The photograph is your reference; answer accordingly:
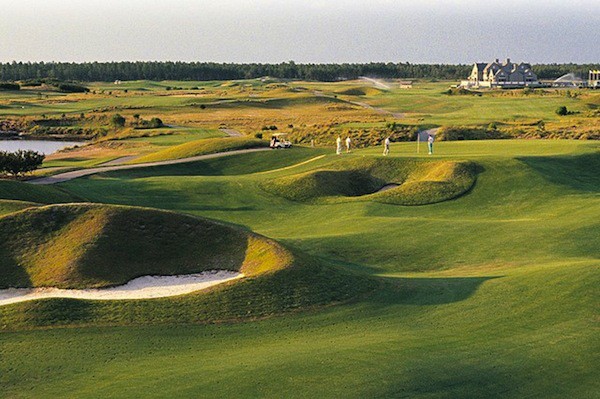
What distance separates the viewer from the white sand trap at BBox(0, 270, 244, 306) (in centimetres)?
2634

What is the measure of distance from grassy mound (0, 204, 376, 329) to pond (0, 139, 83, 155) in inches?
2789

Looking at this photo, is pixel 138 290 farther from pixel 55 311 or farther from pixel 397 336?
pixel 397 336

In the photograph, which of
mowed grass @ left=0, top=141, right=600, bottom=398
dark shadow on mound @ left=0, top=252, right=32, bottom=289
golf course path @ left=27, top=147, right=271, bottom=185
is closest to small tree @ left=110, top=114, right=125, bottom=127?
golf course path @ left=27, top=147, right=271, bottom=185

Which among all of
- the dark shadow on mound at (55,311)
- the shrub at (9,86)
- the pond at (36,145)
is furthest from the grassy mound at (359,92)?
the dark shadow on mound at (55,311)

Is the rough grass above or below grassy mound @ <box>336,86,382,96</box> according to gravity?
above

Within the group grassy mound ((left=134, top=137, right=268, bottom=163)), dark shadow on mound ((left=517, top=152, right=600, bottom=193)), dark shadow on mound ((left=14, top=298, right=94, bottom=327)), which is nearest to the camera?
dark shadow on mound ((left=14, top=298, right=94, bottom=327))

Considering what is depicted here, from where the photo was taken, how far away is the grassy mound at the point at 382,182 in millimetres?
50344

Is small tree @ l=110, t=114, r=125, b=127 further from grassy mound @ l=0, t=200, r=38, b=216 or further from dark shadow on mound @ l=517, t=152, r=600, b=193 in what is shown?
grassy mound @ l=0, t=200, r=38, b=216

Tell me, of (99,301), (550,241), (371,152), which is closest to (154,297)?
(99,301)

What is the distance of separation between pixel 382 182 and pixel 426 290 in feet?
87.2

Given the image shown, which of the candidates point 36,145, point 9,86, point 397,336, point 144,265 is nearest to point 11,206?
point 144,265

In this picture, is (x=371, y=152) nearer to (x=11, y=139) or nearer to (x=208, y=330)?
(x=208, y=330)

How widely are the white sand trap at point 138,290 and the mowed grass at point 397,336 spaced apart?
1.63 m

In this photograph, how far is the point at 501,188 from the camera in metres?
51.8
